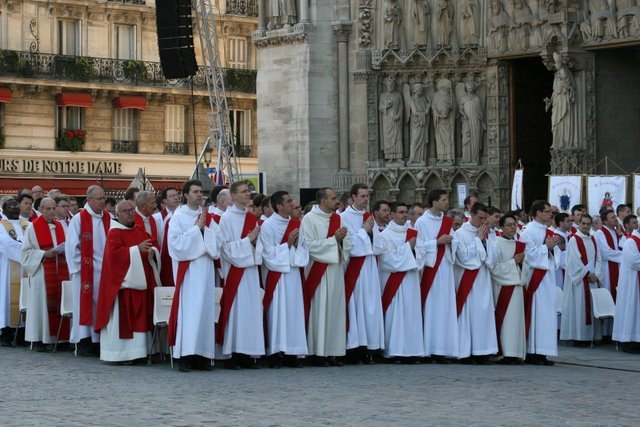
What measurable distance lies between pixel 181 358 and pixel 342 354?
6.37 feet

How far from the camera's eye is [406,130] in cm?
2667

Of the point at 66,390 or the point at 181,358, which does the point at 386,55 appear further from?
the point at 66,390

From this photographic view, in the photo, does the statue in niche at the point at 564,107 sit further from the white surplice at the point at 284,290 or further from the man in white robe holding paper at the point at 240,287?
the man in white robe holding paper at the point at 240,287

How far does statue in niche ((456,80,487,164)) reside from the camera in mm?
25938

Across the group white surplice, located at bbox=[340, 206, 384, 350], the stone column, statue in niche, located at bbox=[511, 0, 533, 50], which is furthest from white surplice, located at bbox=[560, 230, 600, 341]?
the stone column

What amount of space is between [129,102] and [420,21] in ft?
74.4

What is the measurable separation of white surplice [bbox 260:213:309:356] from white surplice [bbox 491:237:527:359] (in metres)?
2.42

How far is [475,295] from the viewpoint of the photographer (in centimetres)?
1608

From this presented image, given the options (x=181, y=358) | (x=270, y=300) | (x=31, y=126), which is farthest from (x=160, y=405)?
(x=31, y=126)

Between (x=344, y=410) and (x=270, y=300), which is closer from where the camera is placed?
(x=344, y=410)

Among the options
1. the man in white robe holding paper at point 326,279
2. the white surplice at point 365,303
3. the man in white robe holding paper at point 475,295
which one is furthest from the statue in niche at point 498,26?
the man in white robe holding paper at point 326,279

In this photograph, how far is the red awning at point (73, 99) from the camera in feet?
151

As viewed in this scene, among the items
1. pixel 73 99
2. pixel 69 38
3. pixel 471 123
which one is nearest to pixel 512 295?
pixel 471 123

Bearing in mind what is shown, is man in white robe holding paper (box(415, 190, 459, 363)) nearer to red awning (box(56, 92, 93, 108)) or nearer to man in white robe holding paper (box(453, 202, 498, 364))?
man in white robe holding paper (box(453, 202, 498, 364))
